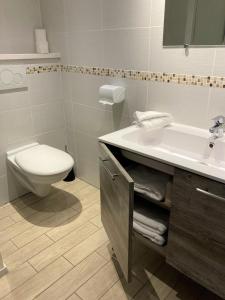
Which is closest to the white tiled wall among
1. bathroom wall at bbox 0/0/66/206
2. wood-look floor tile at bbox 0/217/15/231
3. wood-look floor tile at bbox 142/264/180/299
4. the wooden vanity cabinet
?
bathroom wall at bbox 0/0/66/206

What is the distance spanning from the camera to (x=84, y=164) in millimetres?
2400

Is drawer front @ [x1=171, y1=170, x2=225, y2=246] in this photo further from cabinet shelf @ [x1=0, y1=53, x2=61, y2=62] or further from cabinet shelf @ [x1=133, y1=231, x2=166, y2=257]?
cabinet shelf @ [x1=0, y1=53, x2=61, y2=62]

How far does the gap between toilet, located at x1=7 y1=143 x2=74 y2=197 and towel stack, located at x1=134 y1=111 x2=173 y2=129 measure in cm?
65

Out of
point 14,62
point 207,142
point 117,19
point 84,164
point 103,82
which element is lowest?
point 84,164

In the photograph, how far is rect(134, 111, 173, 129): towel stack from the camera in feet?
4.89

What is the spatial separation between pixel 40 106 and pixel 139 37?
1.08 metres

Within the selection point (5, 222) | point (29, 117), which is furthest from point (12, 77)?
point (5, 222)

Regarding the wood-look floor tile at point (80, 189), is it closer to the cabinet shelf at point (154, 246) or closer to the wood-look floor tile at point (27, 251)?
the wood-look floor tile at point (27, 251)

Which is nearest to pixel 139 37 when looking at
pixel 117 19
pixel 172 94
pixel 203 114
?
pixel 117 19

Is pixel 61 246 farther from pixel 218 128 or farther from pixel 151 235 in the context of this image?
pixel 218 128

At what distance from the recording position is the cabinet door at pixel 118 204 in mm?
1098

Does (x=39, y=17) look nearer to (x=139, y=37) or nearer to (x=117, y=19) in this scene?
(x=117, y=19)

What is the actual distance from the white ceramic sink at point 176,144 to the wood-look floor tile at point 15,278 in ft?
3.06

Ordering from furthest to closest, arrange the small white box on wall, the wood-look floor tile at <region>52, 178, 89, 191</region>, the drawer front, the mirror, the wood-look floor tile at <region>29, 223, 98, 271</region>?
the wood-look floor tile at <region>52, 178, 89, 191</region> → the small white box on wall → the wood-look floor tile at <region>29, 223, 98, 271</region> → the mirror → the drawer front
